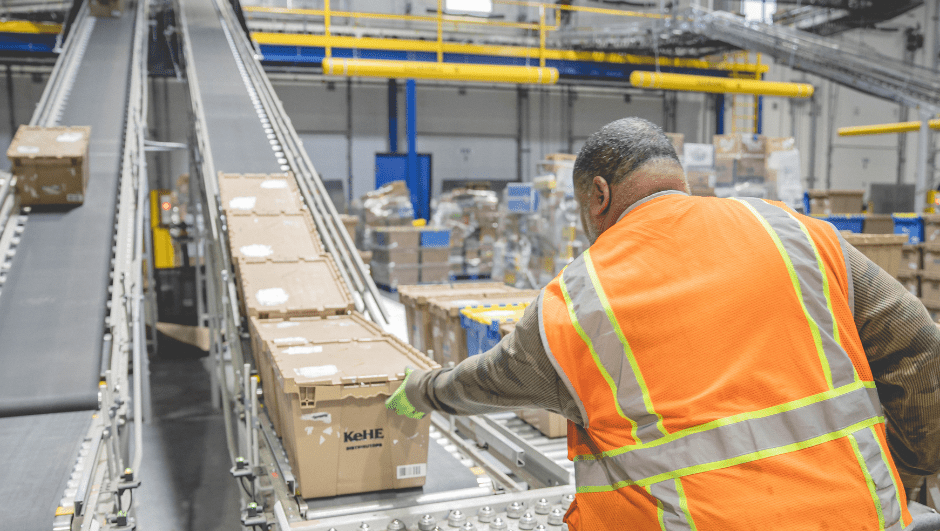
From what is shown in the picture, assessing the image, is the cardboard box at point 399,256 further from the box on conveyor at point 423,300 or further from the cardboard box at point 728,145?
the box on conveyor at point 423,300

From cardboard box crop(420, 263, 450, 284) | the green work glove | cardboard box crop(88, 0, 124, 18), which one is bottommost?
cardboard box crop(420, 263, 450, 284)

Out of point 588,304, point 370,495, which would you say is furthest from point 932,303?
point 588,304

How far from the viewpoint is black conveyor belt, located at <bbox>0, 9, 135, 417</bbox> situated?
3.66 m

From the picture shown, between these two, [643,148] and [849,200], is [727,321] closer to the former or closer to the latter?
Answer: [643,148]

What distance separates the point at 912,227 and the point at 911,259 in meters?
0.95

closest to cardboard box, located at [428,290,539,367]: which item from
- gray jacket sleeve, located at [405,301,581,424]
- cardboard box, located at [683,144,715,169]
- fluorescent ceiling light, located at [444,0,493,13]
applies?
gray jacket sleeve, located at [405,301,581,424]

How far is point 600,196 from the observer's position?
5.29 feet

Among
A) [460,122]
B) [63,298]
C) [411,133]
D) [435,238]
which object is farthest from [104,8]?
[460,122]

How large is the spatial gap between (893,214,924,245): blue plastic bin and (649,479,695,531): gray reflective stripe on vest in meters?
9.08

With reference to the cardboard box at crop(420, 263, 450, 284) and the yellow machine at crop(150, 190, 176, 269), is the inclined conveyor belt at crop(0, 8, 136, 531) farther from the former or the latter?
the cardboard box at crop(420, 263, 450, 284)

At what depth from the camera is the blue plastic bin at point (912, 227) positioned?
894 centimetres

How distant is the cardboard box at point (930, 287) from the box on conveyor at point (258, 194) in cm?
740

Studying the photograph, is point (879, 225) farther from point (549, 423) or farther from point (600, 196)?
point (600, 196)

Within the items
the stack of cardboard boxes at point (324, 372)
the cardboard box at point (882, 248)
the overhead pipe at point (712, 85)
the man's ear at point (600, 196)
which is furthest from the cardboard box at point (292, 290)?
the overhead pipe at point (712, 85)
